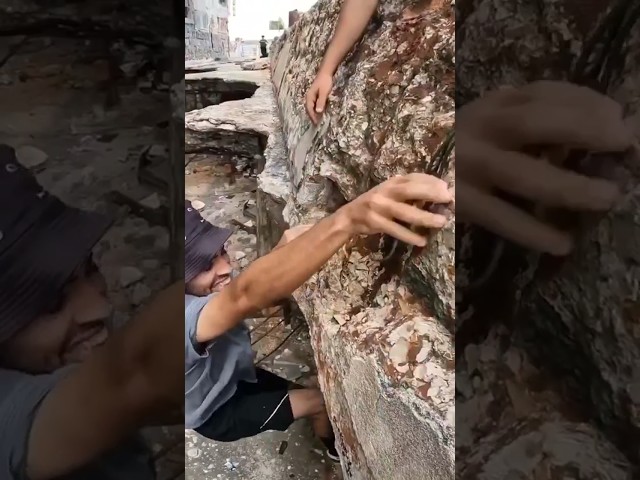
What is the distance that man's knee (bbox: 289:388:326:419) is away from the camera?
855 mm

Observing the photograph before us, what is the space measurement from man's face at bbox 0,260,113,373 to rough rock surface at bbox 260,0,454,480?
0.27 m

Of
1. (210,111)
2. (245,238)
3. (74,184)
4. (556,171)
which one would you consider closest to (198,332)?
(245,238)

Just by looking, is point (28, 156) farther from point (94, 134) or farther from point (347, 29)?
point (347, 29)

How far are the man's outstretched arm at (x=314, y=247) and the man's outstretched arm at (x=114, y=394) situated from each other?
0.11 m

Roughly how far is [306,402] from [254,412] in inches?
3.1

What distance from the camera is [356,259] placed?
2.53ft

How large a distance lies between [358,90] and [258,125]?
0.25 metres

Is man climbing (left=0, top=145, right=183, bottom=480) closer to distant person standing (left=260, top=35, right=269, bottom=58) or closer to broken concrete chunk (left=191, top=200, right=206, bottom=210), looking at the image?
broken concrete chunk (left=191, top=200, right=206, bottom=210)

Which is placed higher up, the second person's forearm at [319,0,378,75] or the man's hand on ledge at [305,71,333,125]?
the second person's forearm at [319,0,378,75]

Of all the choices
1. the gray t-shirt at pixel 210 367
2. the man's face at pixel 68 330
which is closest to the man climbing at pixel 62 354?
the man's face at pixel 68 330

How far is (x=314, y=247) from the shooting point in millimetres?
745

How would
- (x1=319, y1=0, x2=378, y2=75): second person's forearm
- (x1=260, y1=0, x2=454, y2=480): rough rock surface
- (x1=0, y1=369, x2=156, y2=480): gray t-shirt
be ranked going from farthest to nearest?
(x1=319, y1=0, x2=378, y2=75): second person's forearm → (x1=260, y1=0, x2=454, y2=480): rough rock surface → (x1=0, y1=369, x2=156, y2=480): gray t-shirt

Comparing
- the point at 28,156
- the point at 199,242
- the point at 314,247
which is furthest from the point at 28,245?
the point at 314,247

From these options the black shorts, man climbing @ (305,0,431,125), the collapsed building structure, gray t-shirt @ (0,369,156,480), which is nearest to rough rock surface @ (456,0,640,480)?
the collapsed building structure
